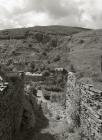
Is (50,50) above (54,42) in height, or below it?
below

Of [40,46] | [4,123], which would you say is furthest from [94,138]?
[40,46]

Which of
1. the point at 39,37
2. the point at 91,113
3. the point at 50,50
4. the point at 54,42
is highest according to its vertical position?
the point at 39,37

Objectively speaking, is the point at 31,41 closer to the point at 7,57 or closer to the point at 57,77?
the point at 7,57

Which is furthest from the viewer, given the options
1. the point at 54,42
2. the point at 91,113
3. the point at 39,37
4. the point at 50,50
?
the point at 39,37

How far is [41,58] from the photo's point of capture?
48781mm

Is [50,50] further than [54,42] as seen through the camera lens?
No

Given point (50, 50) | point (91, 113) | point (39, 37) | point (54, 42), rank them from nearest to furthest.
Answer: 1. point (91, 113)
2. point (50, 50)
3. point (54, 42)
4. point (39, 37)

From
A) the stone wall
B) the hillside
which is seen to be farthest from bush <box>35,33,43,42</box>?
the stone wall

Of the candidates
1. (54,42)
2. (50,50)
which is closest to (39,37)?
(54,42)

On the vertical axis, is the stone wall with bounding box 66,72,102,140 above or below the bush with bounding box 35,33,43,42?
below

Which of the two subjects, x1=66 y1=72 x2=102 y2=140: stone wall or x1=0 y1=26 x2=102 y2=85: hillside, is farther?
x1=0 y1=26 x2=102 y2=85: hillside

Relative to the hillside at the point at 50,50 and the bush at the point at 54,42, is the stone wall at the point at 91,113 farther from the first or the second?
the bush at the point at 54,42

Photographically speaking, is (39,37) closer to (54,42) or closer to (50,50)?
(54,42)

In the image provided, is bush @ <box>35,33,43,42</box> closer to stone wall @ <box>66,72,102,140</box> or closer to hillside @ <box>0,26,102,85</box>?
hillside @ <box>0,26,102,85</box>
